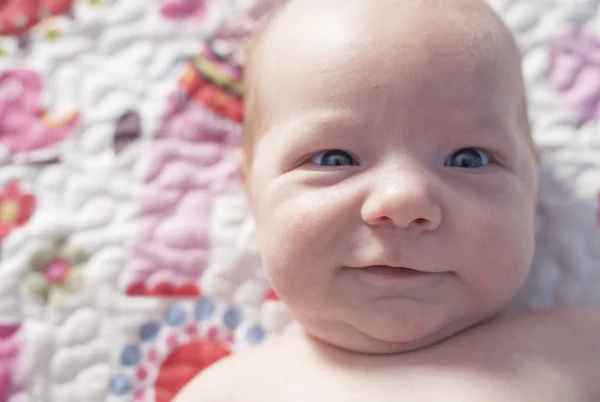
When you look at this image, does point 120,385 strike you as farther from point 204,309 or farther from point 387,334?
point 387,334

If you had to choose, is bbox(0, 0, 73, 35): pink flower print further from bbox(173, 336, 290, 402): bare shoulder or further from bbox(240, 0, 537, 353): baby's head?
bbox(173, 336, 290, 402): bare shoulder

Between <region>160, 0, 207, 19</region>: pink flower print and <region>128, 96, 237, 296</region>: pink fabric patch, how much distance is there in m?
0.15

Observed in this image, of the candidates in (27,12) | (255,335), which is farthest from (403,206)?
(27,12)

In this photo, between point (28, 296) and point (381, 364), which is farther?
point (28, 296)

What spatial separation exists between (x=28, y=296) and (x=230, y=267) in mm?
274

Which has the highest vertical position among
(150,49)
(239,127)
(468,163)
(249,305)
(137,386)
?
(150,49)

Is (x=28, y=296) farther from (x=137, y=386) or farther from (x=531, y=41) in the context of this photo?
(x=531, y=41)

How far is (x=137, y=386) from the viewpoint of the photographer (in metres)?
0.98

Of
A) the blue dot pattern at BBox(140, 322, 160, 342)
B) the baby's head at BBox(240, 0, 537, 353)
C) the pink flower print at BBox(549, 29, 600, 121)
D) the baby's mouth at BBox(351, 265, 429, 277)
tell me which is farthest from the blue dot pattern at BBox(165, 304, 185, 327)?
the pink flower print at BBox(549, 29, 600, 121)

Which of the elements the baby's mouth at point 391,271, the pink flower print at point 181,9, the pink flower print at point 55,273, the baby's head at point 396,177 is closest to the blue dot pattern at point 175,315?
the pink flower print at point 55,273

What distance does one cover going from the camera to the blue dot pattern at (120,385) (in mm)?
975

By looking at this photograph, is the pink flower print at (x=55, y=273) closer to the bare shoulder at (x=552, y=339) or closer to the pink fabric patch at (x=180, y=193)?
the pink fabric patch at (x=180, y=193)

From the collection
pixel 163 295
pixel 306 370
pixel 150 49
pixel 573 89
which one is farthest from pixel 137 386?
pixel 573 89

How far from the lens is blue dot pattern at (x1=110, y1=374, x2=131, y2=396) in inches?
38.4
